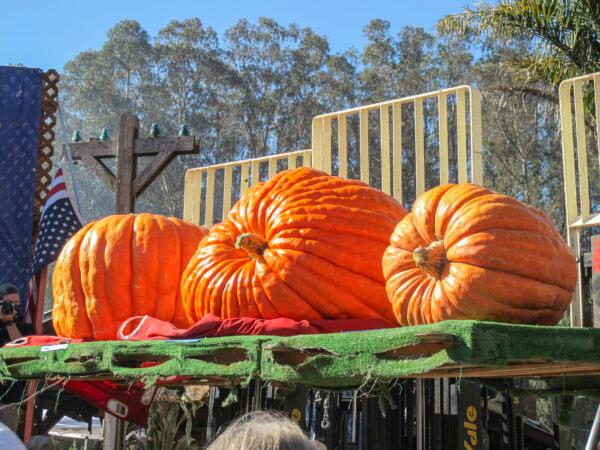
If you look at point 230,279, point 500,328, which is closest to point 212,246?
point 230,279

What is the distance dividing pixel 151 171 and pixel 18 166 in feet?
5.93

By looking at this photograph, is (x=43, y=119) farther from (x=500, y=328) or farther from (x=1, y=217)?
(x=500, y=328)

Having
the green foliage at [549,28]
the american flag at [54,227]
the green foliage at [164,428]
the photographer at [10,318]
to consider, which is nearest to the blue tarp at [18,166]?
the american flag at [54,227]

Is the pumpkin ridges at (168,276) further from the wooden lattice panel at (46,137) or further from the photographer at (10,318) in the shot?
the wooden lattice panel at (46,137)

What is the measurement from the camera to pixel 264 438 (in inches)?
51.2

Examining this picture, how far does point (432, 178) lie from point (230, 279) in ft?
102

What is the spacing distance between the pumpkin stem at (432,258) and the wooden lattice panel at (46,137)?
450 cm

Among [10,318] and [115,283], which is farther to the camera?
[10,318]

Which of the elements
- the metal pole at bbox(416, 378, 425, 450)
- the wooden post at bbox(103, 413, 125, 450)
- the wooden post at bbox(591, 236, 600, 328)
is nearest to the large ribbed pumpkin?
the metal pole at bbox(416, 378, 425, 450)

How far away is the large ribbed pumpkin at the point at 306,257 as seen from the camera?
11.3 feet

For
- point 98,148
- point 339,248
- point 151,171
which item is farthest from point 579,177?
point 98,148

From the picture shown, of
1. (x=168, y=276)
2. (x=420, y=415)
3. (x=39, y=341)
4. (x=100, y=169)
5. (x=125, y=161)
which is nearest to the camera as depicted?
(x=420, y=415)

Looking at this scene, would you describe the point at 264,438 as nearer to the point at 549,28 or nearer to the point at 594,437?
the point at 594,437

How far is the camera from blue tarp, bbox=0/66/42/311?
249 inches
